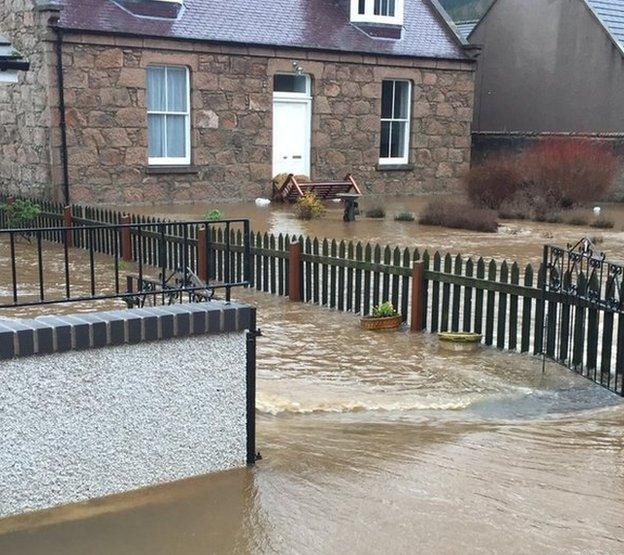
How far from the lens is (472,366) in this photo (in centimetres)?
844

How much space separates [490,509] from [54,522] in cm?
249

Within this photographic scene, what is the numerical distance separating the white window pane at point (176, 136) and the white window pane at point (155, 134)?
0.15 m

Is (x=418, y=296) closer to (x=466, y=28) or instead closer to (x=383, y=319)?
(x=383, y=319)

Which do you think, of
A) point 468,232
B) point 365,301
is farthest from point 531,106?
point 365,301

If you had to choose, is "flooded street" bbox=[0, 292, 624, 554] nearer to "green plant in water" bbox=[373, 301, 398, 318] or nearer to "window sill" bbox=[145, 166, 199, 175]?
"green plant in water" bbox=[373, 301, 398, 318]

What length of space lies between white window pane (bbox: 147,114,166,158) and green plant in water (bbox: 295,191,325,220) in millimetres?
3791

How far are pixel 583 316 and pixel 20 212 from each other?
11.8 metres

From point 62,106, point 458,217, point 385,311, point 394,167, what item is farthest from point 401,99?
point 385,311

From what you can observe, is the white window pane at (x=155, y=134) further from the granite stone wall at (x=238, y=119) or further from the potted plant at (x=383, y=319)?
the potted plant at (x=383, y=319)

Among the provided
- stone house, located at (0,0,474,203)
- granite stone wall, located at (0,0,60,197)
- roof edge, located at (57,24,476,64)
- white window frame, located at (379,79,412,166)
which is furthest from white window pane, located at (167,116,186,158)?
white window frame, located at (379,79,412,166)

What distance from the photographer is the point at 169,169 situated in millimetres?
21250

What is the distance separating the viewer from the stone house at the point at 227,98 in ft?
64.7

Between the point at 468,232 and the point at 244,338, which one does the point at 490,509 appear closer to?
the point at 244,338

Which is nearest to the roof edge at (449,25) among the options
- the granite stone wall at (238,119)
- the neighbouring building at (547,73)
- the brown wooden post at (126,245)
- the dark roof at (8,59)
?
the granite stone wall at (238,119)
